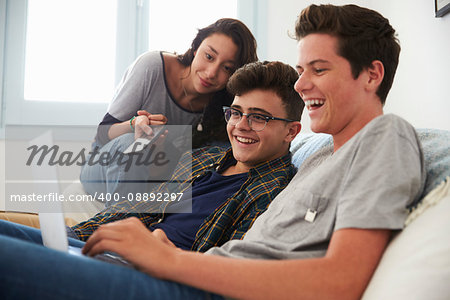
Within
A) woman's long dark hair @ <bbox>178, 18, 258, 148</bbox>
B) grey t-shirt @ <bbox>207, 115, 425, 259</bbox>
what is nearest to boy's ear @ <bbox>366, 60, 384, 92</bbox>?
grey t-shirt @ <bbox>207, 115, 425, 259</bbox>

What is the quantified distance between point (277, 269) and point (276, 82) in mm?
795

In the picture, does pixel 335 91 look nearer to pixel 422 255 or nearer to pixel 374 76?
pixel 374 76

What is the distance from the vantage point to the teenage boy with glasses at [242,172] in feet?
4.00

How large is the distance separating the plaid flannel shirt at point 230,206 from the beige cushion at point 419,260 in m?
0.46

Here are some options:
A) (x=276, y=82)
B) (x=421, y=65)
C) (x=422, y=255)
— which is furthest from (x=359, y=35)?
(x=421, y=65)

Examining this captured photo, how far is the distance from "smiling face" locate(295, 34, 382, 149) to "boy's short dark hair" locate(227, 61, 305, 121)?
0.33m

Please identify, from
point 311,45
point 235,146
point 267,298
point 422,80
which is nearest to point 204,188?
point 235,146

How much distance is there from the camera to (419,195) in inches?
32.5

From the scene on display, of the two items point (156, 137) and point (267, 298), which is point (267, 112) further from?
point (267, 298)

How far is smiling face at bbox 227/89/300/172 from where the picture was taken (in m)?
1.35

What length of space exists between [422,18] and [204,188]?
1.52m

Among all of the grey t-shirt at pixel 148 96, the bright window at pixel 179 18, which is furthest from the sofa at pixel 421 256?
the bright window at pixel 179 18

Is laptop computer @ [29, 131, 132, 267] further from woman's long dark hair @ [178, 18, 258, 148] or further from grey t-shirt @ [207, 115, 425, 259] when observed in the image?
woman's long dark hair @ [178, 18, 258, 148]

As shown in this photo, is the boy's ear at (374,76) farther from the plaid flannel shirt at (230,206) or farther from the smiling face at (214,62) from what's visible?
the smiling face at (214,62)
